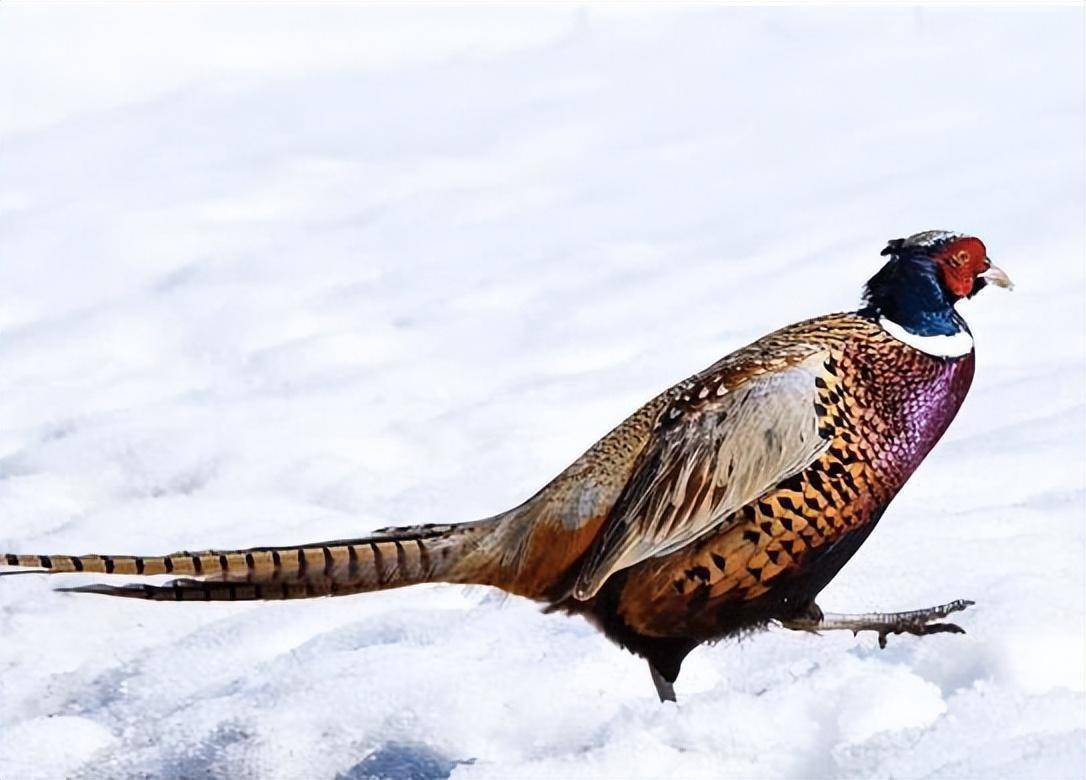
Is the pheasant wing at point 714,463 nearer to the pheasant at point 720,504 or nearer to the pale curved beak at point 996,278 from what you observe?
the pheasant at point 720,504

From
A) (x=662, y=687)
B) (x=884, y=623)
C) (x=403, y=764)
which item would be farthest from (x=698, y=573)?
(x=403, y=764)

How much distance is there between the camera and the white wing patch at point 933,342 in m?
3.01

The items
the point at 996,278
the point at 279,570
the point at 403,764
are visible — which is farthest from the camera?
the point at 996,278

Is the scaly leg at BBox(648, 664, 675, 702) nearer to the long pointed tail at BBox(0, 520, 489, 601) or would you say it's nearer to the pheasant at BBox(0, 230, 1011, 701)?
the pheasant at BBox(0, 230, 1011, 701)

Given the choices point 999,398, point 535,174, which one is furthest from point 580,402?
point 535,174

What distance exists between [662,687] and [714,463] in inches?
16.7

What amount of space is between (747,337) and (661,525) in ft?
6.02

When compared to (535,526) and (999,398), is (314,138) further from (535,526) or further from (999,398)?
(535,526)

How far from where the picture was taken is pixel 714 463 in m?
2.91

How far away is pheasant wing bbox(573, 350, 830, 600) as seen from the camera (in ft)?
9.46

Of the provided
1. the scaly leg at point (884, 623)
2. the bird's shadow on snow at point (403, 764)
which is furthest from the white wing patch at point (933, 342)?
the bird's shadow on snow at point (403, 764)

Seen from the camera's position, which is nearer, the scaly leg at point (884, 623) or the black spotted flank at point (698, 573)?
the black spotted flank at point (698, 573)

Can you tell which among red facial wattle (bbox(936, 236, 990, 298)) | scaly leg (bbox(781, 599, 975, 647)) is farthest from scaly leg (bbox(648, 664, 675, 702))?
red facial wattle (bbox(936, 236, 990, 298))

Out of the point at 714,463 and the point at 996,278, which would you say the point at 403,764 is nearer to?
the point at 714,463
